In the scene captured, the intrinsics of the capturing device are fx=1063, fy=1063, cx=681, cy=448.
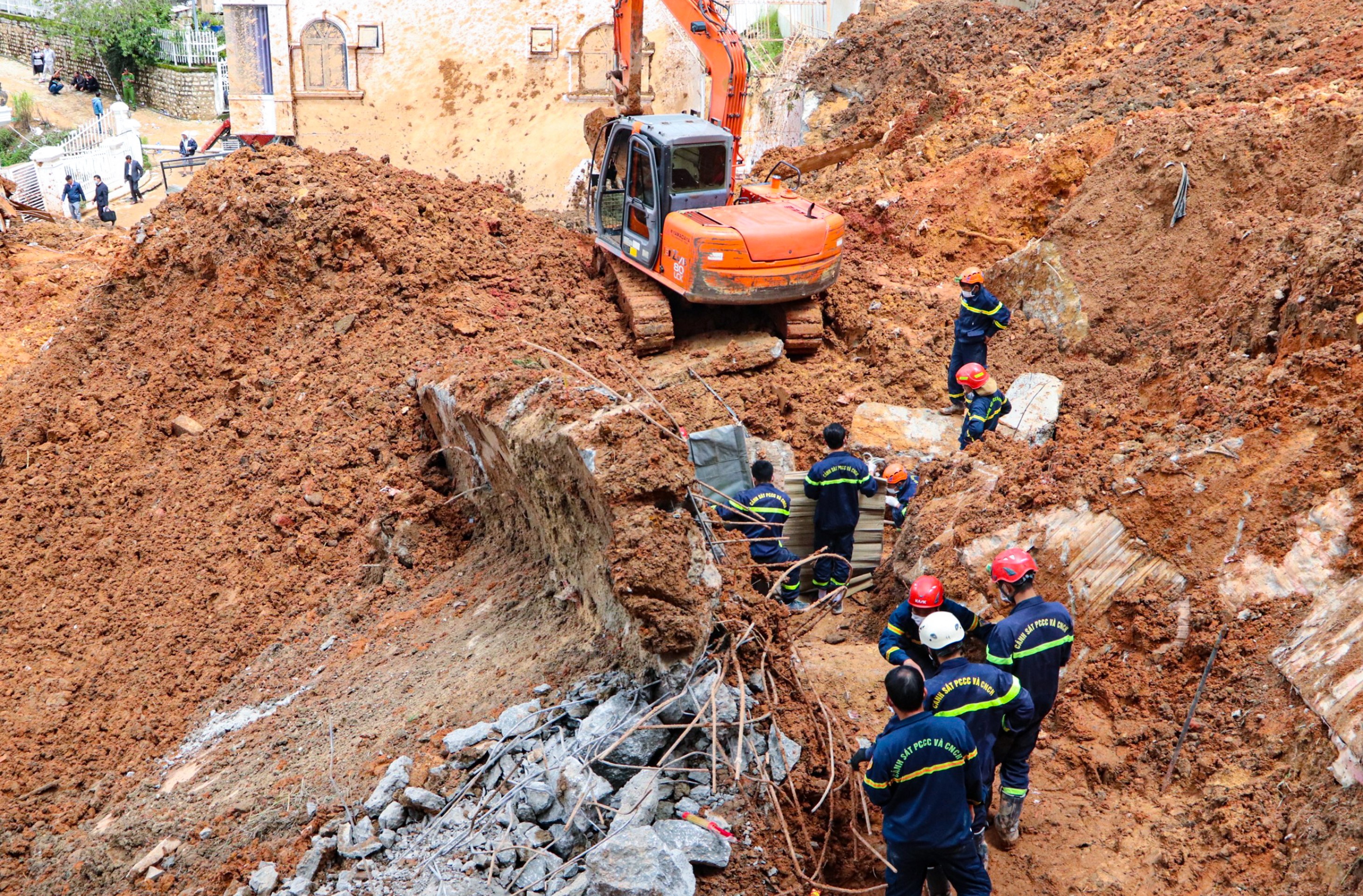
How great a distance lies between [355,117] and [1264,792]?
19285 millimetres

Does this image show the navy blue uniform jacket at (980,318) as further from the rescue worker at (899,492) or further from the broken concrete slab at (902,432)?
the rescue worker at (899,492)

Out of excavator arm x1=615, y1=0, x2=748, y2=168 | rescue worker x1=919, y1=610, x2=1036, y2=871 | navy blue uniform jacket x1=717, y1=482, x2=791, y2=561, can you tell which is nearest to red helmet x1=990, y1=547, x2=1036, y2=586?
rescue worker x1=919, y1=610, x2=1036, y2=871

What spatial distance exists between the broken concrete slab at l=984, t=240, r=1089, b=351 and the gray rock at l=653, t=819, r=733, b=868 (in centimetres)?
676

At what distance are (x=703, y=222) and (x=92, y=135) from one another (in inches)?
919

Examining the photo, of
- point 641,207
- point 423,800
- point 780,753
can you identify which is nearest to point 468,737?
point 423,800

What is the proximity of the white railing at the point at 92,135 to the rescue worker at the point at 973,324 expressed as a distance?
970 inches

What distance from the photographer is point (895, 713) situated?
4.25 metres

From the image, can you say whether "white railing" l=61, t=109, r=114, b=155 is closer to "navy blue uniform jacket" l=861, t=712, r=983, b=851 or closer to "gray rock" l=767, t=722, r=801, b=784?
"gray rock" l=767, t=722, r=801, b=784

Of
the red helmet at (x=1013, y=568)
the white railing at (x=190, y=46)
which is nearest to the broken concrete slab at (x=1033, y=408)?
the red helmet at (x=1013, y=568)

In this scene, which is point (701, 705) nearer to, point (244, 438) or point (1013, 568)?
point (1013, 568)

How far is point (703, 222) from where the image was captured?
9.48 meters

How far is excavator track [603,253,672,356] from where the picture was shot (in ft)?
32.1

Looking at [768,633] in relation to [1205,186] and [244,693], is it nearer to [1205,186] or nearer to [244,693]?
[244,693]

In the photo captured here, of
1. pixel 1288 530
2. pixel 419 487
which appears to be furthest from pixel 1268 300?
pixel 419 487
